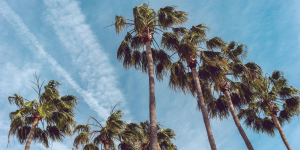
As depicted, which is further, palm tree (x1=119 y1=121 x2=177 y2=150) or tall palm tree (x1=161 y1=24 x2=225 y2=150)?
palm tree (x1=119 y1=121 x2=177 y2=150)

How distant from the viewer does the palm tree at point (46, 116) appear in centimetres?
1212

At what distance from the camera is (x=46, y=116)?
484 inches

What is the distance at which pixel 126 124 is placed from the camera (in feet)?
47.2

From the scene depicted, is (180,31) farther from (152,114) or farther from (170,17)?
(152,114)

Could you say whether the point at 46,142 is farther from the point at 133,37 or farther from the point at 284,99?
the point at 284,99

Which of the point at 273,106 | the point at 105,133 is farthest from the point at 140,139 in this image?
the point at 273,106

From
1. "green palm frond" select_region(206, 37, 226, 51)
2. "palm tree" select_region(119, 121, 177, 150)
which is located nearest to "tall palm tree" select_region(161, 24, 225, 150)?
"green palm frond" select_region(206, 37, 226, 51)

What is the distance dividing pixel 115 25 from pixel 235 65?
339 inches

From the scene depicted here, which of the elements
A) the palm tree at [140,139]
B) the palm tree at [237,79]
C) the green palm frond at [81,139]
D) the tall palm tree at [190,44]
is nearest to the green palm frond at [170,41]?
the tall palm tree at [190,44]

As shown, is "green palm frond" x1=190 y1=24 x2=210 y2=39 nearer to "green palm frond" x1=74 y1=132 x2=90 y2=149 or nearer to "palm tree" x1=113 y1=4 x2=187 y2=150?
"palm tree" x1=113 y1=4 x2=187 y2=150

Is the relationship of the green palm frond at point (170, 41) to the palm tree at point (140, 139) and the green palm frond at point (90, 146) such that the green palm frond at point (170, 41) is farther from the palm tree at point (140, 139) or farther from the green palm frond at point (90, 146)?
the green palm frond at point (90, 146)

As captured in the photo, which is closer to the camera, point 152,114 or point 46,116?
point 152,114

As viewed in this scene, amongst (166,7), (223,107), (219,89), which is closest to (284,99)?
(223,107)

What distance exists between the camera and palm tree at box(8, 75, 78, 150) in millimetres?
12117
